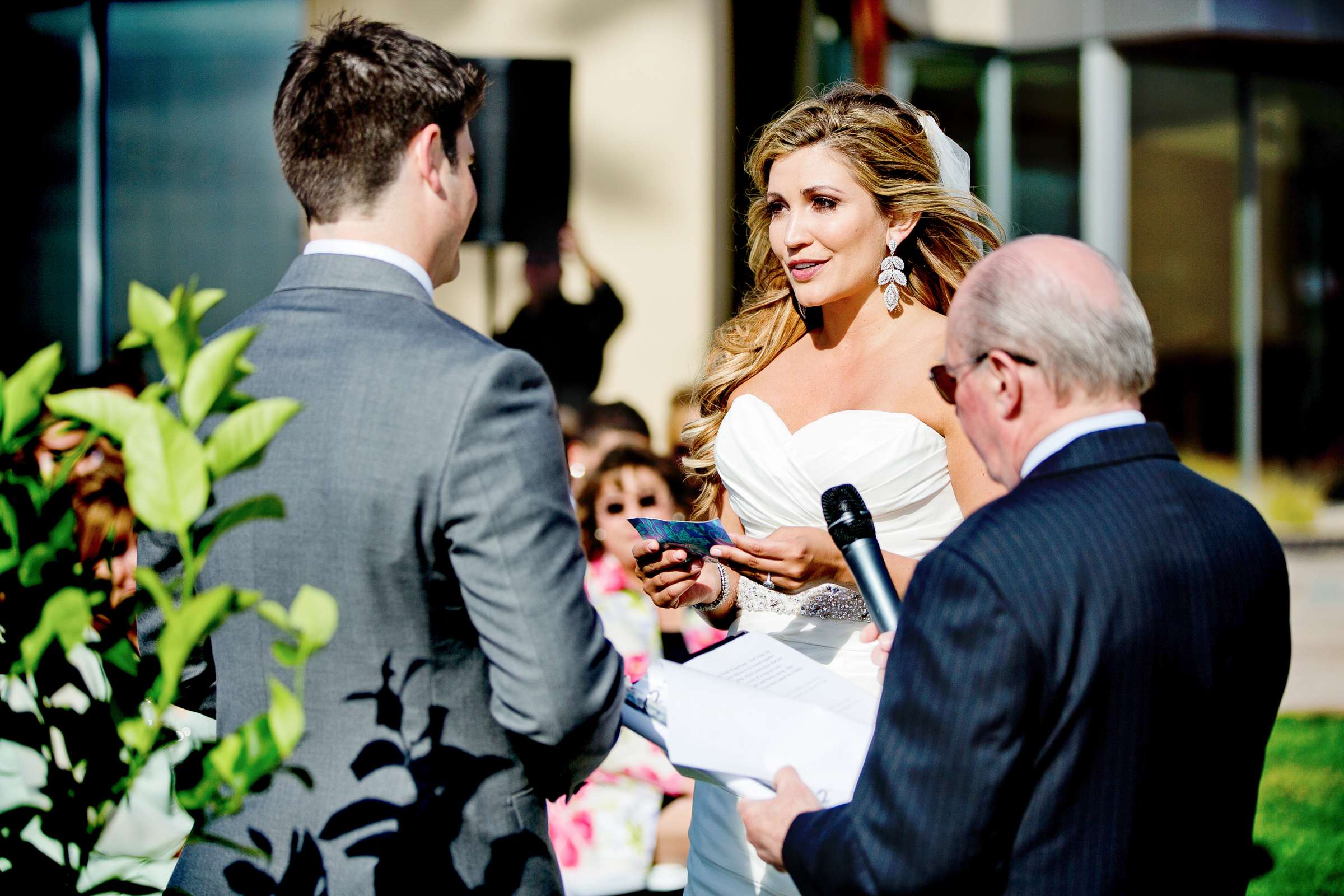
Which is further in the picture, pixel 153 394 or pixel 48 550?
pixel 48 550

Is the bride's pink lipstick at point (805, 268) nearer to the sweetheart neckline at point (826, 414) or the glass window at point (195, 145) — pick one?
the sweetheart neckline at point (826, 414)

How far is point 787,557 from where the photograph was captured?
217cm

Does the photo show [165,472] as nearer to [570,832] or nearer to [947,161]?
[947,161]

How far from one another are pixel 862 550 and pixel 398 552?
0.68 meters

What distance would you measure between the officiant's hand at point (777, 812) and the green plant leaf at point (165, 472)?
93cm

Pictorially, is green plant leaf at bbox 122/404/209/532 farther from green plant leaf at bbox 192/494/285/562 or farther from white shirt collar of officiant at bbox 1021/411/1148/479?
white shirt collar of officiant at bbox 1021/411/1148/479

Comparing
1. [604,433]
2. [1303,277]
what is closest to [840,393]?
[604,433]

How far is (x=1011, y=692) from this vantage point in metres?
1.33

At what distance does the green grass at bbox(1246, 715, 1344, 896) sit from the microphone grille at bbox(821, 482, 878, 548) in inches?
89.4

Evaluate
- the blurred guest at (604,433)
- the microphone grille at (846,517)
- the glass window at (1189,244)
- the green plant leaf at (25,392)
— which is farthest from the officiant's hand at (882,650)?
the glass window at (1189,244)

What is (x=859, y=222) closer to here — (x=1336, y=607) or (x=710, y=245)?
(x=710, y=245)

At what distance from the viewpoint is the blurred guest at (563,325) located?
6.00 meters

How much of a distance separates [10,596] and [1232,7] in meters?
10.9

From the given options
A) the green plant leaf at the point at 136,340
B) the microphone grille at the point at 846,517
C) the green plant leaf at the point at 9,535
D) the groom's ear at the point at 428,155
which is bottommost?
the microphone grille at the point at 846,517
